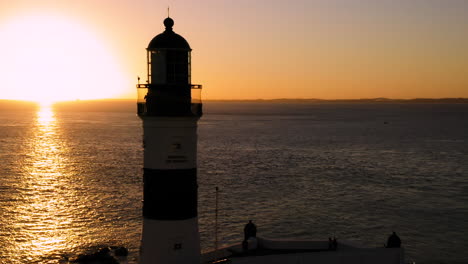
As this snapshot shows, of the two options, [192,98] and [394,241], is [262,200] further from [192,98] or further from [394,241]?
[192,98]

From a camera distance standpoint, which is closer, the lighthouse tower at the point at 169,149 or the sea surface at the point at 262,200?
the lighthouse tower at the point at 169,149

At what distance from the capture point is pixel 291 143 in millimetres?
114375

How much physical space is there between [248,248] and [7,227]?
1079 inches

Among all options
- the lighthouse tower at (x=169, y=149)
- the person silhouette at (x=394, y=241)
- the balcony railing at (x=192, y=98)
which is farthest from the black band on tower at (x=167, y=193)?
the person silhouette at (x=394, y=241)

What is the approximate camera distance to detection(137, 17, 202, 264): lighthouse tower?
1481 centimetres

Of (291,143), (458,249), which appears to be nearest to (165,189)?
(458,249)

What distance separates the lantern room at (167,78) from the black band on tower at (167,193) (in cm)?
193

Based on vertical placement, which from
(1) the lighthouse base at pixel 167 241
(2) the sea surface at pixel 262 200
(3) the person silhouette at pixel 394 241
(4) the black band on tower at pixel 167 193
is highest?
(4) the black band on tower at pixel 167 193

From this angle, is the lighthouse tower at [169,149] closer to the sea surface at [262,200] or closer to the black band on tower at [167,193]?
the black band on tower at [167,193]

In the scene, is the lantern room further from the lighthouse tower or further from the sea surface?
the sea surface

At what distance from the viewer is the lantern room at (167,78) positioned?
Result: 14.8 m

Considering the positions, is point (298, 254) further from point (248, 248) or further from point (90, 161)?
point (90, 161)

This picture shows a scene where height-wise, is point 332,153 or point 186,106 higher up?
point 186,106

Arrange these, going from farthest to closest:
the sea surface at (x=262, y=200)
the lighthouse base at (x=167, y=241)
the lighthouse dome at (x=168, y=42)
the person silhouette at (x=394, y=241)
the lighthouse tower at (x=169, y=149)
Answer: the sea surface at (x=262, y=200), the person silhouette at (x=394, y=241), the lighthouse base at (x=167, y=241), the lighthouse tower at (x=169, y=149), the lighthouse dome at (x=168, y=42)
